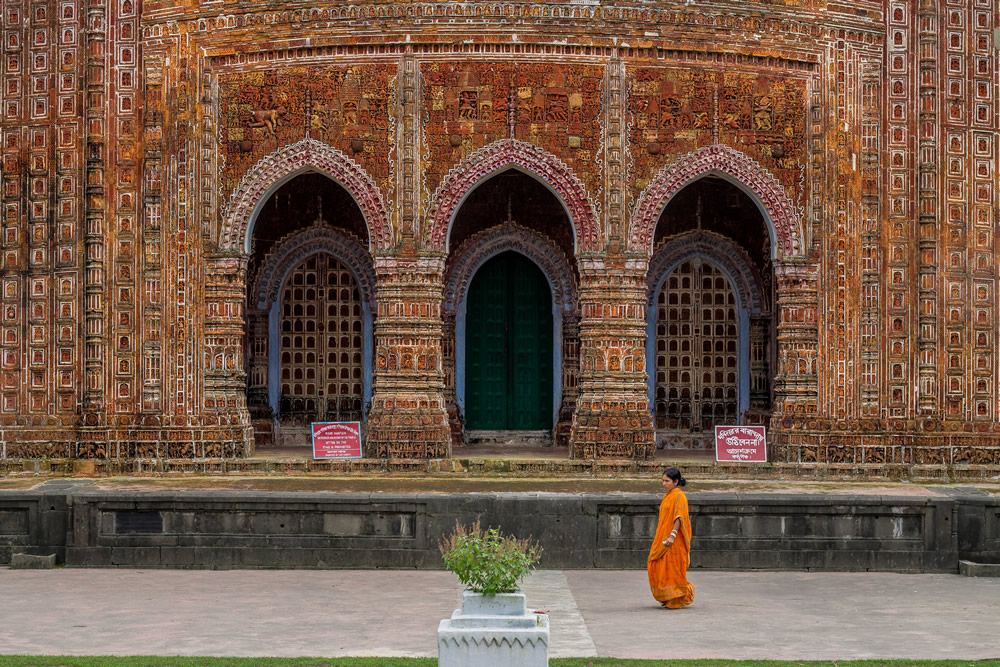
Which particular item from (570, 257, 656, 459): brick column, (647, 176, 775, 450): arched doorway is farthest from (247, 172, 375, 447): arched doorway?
(647, 176, 775, 450): arched doorway

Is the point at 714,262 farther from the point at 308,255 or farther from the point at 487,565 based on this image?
the point at 487,565

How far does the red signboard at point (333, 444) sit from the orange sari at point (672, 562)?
21.2 ft

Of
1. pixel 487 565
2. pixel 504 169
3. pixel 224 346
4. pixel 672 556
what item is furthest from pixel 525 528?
pixel 224 346

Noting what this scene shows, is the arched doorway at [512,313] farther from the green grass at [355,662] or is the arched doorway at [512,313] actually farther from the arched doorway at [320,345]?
the green grass at [355,662]

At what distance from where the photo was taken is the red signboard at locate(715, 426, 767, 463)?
15.5 metres

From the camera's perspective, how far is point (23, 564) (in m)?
11.2

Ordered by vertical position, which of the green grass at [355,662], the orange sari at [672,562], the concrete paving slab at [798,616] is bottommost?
the concrete paving slab at [798,616]

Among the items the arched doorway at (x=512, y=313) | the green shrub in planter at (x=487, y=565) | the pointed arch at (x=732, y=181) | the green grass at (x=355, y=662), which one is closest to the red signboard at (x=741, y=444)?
the pointed arch at (x=732, y=181)

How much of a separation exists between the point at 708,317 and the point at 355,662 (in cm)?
1160

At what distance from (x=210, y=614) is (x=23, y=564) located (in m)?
2.84

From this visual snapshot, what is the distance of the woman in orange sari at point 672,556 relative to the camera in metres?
9.55

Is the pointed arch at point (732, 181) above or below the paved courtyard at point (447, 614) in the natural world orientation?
above

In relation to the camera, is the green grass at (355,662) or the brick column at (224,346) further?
the brick column at (224,346)

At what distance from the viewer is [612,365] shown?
52.0 ft
